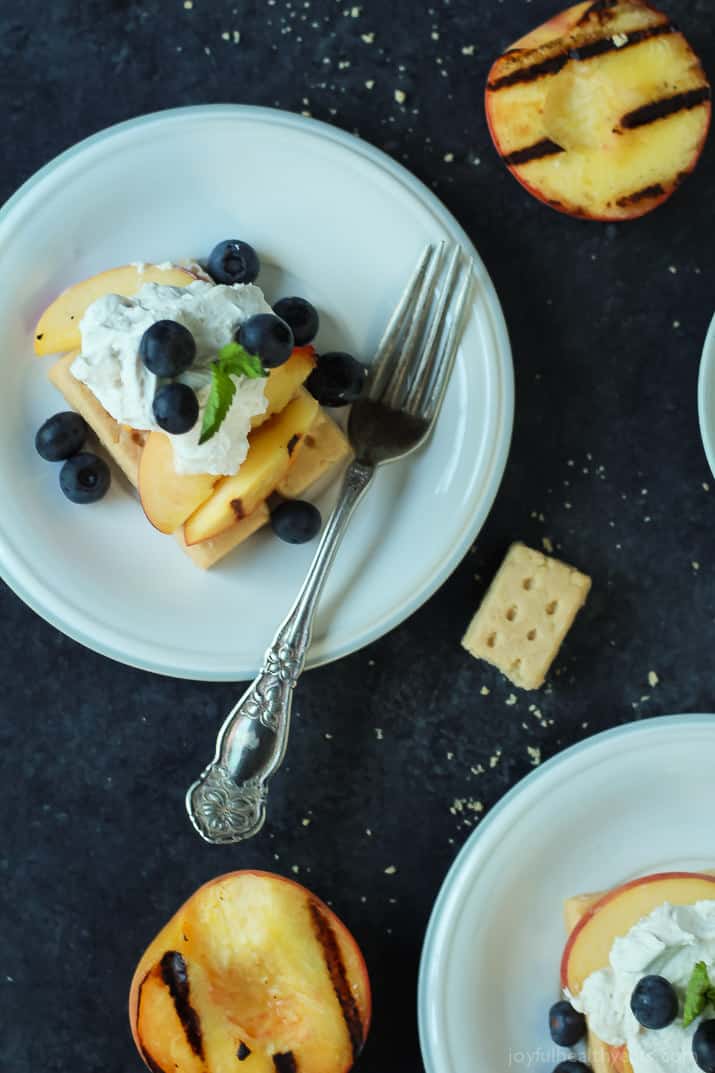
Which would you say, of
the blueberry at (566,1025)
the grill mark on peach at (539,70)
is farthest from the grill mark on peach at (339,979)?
the grill mark on peach at (539,70)

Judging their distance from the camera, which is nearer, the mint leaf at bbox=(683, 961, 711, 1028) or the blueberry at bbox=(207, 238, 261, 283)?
the mint leaf at bbox=(683, 961, 711, 1028)

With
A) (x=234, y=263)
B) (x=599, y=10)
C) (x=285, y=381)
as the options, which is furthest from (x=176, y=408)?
(x=599, y=10)

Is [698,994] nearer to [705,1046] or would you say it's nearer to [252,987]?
[705,1046]

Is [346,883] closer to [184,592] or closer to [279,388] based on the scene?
[184,592]

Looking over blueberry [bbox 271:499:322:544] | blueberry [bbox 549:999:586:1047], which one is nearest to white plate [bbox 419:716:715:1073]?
blueberry [bbox 549:999:586:1047]

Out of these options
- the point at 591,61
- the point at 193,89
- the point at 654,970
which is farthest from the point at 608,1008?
the point at 193,89

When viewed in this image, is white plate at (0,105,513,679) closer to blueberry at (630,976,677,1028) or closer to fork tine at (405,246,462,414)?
fork tine at (405,246,462,414)

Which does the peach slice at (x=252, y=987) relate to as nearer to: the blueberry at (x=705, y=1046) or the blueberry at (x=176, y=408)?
the blueberry at (x=705, y=1046)
